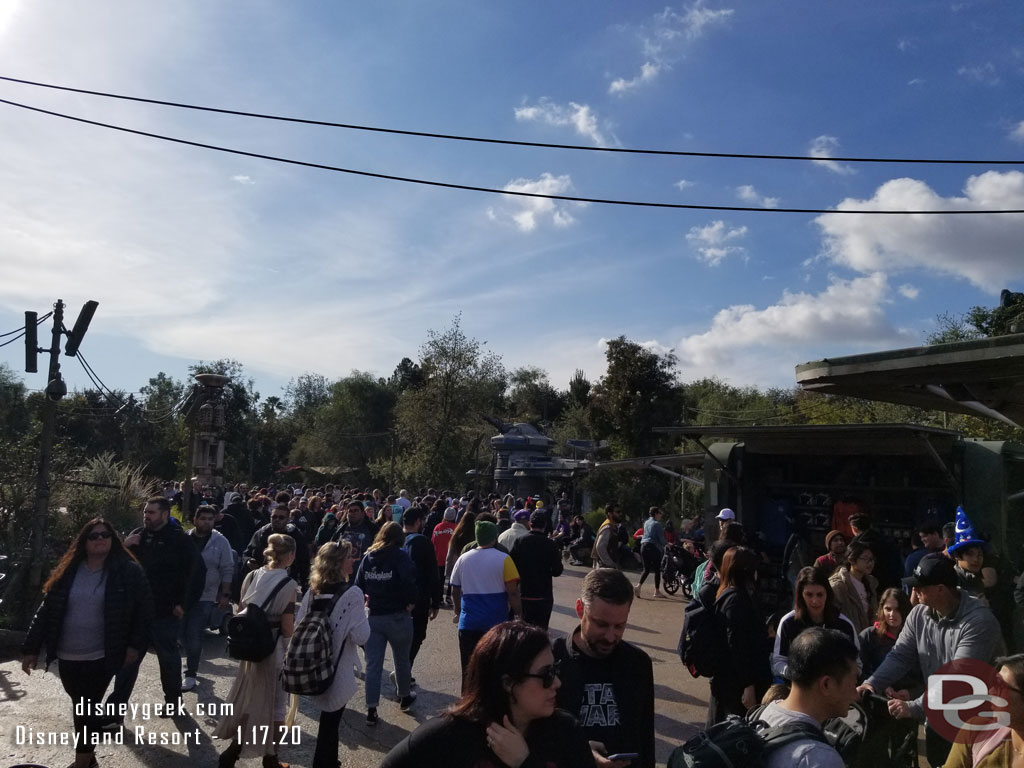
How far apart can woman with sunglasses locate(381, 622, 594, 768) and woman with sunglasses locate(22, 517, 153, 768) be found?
12.2 feet

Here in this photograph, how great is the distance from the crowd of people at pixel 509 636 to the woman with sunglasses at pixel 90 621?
0.4 inches

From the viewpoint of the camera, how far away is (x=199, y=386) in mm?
21578

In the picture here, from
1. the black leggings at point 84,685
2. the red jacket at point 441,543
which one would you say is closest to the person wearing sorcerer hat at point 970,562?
the black leggings at point 84,685

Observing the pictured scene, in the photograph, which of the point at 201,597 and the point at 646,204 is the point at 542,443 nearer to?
the point at 646,204

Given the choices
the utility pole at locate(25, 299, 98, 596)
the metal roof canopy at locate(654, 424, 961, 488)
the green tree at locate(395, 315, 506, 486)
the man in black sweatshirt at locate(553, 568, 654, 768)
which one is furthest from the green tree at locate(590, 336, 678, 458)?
the man in black sweatshirt at locate(553, 568, 654, 768)

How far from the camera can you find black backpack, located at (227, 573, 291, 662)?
16.2 feet

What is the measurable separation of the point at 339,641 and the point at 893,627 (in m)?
3.63

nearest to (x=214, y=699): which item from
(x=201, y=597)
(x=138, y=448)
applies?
(x=201, y=597)

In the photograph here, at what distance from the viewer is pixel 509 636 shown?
228cm

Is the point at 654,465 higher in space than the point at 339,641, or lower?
higher

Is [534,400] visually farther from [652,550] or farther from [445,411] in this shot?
[652,550]

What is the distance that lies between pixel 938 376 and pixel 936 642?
8.48 ft

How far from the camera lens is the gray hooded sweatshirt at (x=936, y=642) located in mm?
3869

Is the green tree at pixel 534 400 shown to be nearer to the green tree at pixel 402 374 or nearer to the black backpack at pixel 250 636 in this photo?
the green tree at pixel 402 374
